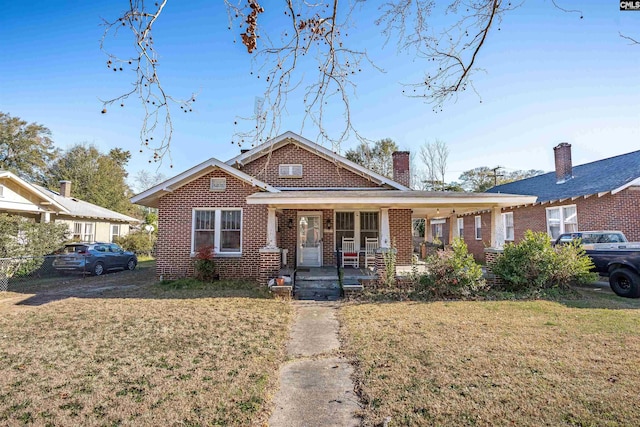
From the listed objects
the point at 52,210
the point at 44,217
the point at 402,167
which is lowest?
the point at 44,217

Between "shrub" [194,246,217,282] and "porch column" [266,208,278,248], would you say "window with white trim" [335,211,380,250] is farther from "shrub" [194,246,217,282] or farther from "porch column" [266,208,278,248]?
"shrub" [194,246,217,282]

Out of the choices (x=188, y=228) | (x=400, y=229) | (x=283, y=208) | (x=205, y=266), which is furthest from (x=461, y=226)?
(x=188, y=228)

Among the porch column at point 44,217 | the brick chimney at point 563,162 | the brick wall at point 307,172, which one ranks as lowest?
the porch column at point 44,217

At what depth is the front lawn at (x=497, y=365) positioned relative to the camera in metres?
3.16

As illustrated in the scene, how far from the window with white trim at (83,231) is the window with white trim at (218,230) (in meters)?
11.3

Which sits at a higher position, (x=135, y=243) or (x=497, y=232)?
(x=497, y=232)

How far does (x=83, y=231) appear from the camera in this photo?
19.0 m


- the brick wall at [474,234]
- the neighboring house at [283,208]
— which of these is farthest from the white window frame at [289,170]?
the brick wall at [474,234]

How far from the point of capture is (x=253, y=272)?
10969 millimetres

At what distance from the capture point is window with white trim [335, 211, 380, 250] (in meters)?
12.8

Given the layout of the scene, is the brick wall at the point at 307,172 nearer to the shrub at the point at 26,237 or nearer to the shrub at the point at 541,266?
the shrub at the point at 541,266

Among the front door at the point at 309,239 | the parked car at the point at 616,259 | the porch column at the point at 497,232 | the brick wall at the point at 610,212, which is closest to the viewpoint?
the parked car at the point at 616,259

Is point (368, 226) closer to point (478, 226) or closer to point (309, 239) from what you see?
point (309, 239)

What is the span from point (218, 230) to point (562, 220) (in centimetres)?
1497
